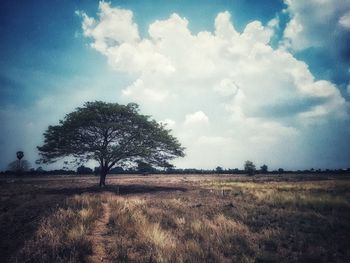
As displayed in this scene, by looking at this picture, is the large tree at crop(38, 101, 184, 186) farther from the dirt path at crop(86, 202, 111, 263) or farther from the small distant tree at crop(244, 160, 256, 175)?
the small distant tree at crop(244, 160, 256, 175)

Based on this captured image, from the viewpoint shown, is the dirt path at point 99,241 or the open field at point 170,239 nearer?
the open field at point 170,239

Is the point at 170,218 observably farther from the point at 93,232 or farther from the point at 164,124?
the point at 164,124

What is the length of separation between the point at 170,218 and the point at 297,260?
6.18 metres

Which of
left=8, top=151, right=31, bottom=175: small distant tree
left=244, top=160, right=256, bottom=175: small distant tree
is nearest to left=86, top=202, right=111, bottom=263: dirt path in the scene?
left=244, top=160, right=256, bottom=175: small distant tree

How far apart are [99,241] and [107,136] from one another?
22310 millimetres

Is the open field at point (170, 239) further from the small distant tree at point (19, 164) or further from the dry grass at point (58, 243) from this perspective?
→ the small distant tree at point (19, 164)

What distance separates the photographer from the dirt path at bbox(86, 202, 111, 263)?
7103 millimetres

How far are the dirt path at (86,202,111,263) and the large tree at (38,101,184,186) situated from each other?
1753 centimetres

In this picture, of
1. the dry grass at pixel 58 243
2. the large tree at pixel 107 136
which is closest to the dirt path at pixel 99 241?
the dry grass at pixel 58 243

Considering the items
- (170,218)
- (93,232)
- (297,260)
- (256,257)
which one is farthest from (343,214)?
(93,232)

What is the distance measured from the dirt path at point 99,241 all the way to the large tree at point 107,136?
57.5 feet

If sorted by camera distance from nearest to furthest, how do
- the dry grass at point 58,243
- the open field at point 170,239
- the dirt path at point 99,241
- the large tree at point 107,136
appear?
the dry grass at point 58,243, the open field at point 170,239, the dirt path at point 99,241, the large tree at point 107,136

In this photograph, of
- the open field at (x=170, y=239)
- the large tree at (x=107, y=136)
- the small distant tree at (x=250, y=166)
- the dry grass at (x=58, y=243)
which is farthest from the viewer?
the small distant tree at (x=250, y=166)

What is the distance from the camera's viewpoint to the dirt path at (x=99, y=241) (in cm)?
710
